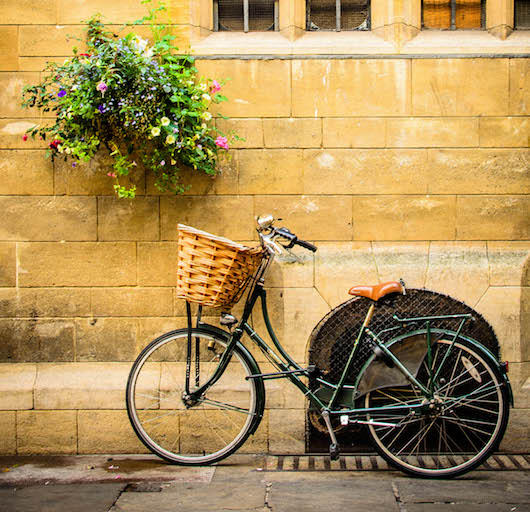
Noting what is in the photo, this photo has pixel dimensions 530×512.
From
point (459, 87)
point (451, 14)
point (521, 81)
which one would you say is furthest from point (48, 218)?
point (521, 81)

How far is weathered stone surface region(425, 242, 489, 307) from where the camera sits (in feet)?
15.1

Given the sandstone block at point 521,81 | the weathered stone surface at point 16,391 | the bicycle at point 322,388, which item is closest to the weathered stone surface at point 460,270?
the bicycle at point 322,388

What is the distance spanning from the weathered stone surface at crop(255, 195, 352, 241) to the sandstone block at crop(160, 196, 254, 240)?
115 mm

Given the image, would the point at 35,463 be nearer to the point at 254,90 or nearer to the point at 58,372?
the point at 58,372

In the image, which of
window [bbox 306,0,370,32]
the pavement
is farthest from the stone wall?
window [bbox 306,0,370,32]

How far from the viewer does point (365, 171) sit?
15.1 ft

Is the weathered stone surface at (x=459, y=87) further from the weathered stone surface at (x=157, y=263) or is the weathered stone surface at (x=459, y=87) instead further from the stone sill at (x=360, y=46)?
the weathered stone surface at (x=157, y=263)

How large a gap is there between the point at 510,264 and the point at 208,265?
225cm

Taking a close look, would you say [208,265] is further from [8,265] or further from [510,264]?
[510,264]

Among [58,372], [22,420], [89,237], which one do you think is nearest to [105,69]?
[89,237]

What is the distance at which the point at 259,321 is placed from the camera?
182 inches

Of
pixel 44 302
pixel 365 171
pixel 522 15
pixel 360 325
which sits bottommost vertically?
pixel 360 325

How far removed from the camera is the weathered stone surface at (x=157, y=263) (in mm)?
4633

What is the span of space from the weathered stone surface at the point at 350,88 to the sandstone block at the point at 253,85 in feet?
0.27
